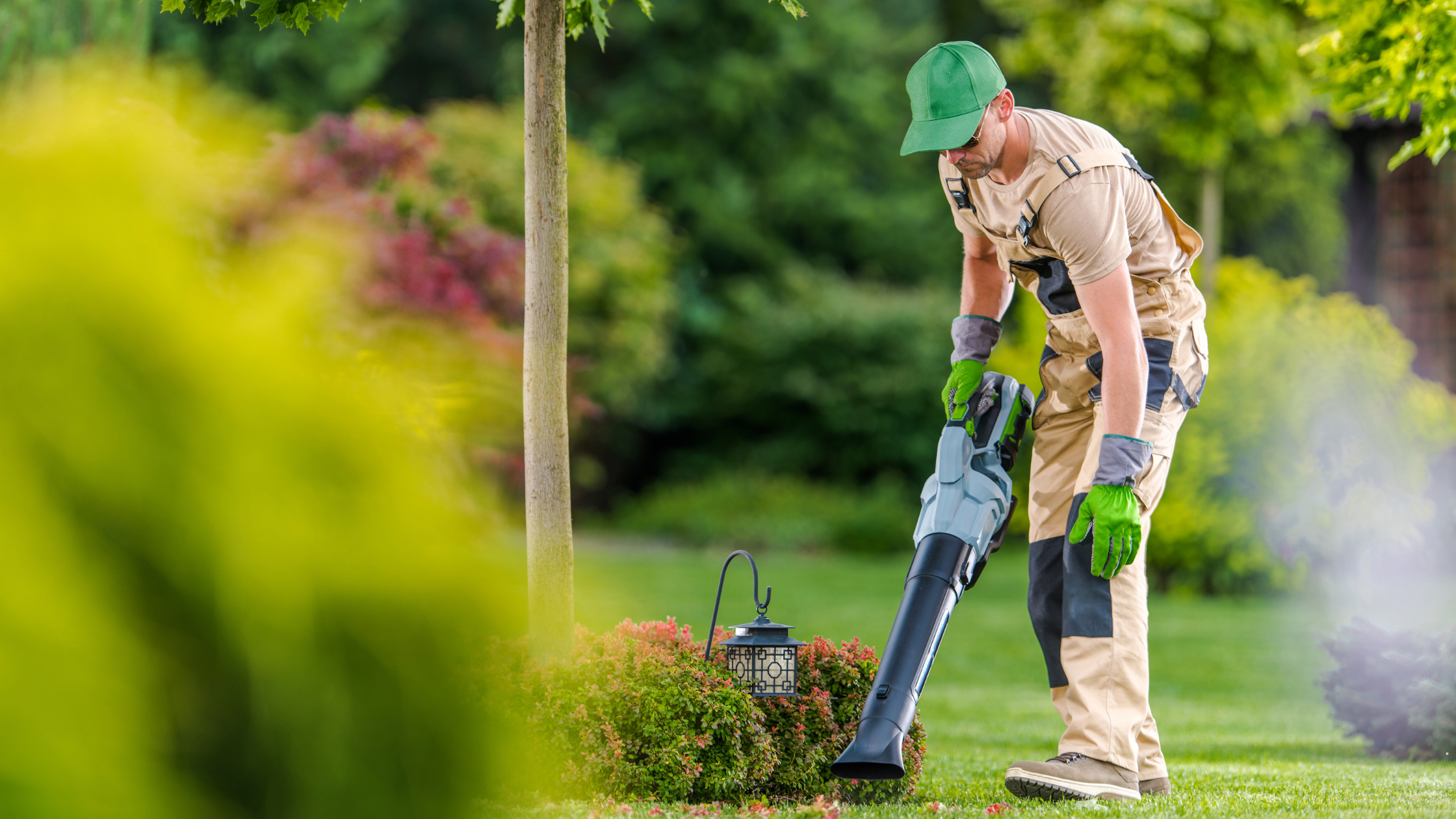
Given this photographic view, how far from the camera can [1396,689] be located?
14.4 ft

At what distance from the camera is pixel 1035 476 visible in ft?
11.1

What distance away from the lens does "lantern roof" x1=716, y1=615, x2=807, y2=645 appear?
10.4 ft

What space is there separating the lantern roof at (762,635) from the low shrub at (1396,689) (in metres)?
2.46

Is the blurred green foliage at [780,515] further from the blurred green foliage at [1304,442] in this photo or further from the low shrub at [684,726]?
the low shrub at [684,726]

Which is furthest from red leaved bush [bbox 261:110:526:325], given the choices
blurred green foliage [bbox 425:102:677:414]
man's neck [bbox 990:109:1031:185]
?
man's neck [bbox 990:109:1031:185]

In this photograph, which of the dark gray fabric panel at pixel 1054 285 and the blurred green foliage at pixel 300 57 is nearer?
the dark gray fabric panel at pixel 1054 285

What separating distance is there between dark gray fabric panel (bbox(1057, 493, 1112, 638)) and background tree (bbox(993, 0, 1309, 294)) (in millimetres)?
8539

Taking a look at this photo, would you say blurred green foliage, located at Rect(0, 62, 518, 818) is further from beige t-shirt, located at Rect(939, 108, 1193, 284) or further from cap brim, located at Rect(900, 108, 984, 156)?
beige t-shirt, located at Rect(939, 108, 1193, 284)

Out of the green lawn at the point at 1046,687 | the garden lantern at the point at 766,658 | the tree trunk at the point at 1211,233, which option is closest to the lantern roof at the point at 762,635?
the garden lantern at the point at 766,658

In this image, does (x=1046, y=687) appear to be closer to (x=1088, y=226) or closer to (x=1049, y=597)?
(x=1049, y=597)

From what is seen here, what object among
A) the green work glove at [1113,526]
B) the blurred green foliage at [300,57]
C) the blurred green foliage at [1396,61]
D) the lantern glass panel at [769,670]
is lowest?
the lantern glass panel at [769,670]

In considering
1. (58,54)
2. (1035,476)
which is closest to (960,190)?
(1035,476)

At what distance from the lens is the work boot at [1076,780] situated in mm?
2992

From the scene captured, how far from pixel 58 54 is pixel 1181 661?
779 cm
